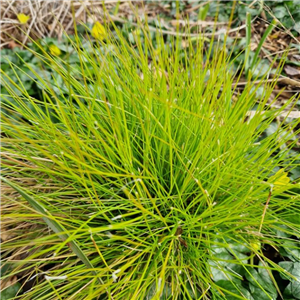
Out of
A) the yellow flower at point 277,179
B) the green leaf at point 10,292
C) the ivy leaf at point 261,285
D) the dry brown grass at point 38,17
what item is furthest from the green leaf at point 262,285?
the dry brown grass at point 38,17

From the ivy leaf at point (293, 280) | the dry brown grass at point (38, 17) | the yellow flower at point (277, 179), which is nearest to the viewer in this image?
the yellow flower at point (277, 179)

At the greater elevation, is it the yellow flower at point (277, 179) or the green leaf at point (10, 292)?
the yellow flower at point (277, 179)

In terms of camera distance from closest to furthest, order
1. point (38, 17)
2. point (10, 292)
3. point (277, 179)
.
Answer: point (277, 179) → point (10, 292) → point (38, 17)

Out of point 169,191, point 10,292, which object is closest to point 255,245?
point 169,191

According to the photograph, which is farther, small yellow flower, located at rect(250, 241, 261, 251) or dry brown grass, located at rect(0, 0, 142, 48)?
dry brown grass, located at rect(0, 0, 142, 48)

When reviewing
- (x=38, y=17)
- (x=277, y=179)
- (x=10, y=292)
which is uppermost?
Result: (x=38, y=17)

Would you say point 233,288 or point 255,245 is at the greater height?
point 255,245

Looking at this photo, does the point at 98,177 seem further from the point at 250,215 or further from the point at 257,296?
the point at 257,296

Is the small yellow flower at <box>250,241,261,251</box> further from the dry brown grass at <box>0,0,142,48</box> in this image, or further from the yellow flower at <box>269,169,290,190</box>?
the dry brown grass at <box>0,0,142,48</box>

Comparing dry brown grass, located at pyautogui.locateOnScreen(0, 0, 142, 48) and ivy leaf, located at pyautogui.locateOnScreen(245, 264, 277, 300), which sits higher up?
dry brown grass, located at pyautogui.locateOnScreen(0, 0, 142, 48)

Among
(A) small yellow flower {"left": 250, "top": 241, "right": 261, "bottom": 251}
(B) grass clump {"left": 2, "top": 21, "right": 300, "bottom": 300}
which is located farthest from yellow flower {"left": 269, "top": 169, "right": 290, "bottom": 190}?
(A) small yellow flower {"left": 250, "top": 241, "right": 261, "bottom": 251}

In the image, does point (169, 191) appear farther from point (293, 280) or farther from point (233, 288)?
point (293, 280)

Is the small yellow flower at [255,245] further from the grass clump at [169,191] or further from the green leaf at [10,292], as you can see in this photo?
the green leaf at [10,292]

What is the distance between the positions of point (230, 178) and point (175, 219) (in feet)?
0.59
